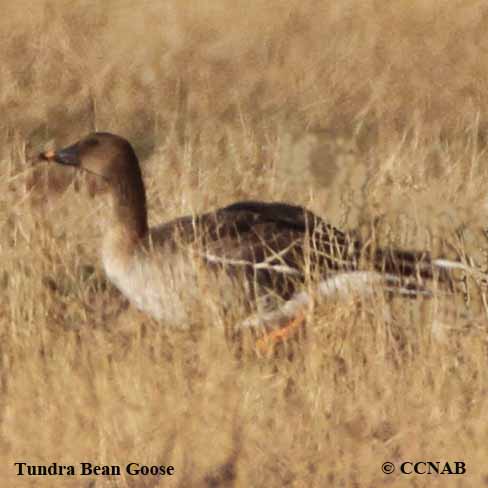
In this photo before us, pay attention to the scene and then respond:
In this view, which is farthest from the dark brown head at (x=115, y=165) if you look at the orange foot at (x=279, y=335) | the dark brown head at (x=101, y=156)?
the orange foot at (x=279, y=335)

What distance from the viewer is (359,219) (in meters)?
6.99

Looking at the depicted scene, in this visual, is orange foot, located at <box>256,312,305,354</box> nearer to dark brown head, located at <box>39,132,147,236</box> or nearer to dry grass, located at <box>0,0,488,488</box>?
dry grass, located at <box>0,0,488,488</box>

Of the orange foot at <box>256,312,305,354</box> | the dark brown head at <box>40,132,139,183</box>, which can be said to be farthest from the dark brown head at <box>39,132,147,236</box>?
the orange foot at <box>256,312,305,354</box>

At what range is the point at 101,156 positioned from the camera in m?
7.42

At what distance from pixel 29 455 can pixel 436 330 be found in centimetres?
174

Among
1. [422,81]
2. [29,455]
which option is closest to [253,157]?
[29,455]

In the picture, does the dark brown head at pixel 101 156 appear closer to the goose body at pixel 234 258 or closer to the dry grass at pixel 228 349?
the goose body at pixel 234 258

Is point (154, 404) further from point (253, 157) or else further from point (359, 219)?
point (253, 157)

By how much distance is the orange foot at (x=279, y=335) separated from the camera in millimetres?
5949

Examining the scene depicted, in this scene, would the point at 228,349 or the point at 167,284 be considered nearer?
the point at 228,349

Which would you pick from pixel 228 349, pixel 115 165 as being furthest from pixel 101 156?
pixel 228 349

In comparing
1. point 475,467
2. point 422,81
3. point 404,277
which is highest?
point 422,81

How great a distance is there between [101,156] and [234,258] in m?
1.18

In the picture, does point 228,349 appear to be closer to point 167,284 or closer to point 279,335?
point 279,335
